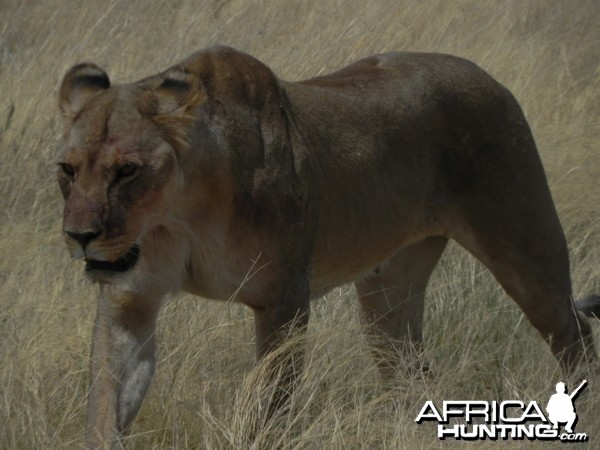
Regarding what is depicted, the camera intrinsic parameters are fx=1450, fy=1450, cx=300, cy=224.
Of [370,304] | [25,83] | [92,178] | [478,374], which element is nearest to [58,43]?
[25,83]

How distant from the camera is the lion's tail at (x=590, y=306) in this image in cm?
530

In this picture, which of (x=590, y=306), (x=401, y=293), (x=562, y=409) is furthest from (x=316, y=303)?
(x=562, y=409)

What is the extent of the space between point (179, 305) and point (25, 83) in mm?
3111

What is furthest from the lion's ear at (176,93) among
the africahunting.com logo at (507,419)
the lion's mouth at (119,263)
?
the africahunting.com logo at (507,419)

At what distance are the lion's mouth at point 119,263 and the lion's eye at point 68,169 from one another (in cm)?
24

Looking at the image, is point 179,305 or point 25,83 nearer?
point 179,305

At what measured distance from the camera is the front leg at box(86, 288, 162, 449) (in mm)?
4168

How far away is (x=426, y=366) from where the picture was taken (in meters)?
5.08

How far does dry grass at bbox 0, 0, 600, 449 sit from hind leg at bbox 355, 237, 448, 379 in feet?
0.43

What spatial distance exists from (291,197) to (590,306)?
152 cm

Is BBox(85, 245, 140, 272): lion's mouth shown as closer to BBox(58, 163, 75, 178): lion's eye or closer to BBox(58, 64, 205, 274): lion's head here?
BBox(58, 64, 205, 274): lion's head

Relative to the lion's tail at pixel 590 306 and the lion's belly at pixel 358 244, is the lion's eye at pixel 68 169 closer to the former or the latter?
the lion's belly at pixel 358 244

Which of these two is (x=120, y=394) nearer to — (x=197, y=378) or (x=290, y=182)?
(x=197, y=378)

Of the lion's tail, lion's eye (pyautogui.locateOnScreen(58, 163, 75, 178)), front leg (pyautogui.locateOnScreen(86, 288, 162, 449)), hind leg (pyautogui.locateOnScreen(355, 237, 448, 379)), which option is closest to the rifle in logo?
the lion's tail
